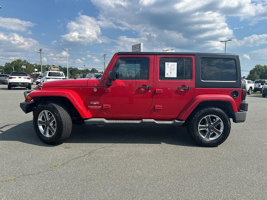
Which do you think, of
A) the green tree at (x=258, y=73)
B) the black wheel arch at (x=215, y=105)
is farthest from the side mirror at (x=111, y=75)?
the green tree at (x=258, y=73)

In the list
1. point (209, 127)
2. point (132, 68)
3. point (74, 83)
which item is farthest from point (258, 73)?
point (74, 83)

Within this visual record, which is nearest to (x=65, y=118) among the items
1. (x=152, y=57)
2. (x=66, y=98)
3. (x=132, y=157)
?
(x=66, y=98)

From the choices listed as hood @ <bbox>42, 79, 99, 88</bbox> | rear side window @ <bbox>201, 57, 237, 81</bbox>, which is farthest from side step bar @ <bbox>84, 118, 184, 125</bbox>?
rear side window @ <bbox>201, 57, 237, 81</bbox>

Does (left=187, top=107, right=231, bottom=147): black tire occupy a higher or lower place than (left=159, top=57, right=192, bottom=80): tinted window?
lower

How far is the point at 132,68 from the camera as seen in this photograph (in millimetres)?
4066

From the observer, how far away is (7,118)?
6.38 metres

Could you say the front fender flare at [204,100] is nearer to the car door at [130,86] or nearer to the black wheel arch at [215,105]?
the black wheel arch at [215,105]

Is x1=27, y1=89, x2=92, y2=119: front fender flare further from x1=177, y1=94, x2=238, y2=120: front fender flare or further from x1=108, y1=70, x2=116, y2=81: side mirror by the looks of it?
x1=177, y1=94, x2=238, y2=120: front fender flare

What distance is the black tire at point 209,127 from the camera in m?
4.01

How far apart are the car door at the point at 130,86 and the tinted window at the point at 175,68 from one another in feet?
0.85

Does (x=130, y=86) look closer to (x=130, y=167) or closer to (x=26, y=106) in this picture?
(x=130, y=167)

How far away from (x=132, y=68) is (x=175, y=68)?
36.0 inches

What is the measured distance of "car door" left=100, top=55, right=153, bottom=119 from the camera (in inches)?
158

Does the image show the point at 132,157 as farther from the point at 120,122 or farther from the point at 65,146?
the point at 65,146
